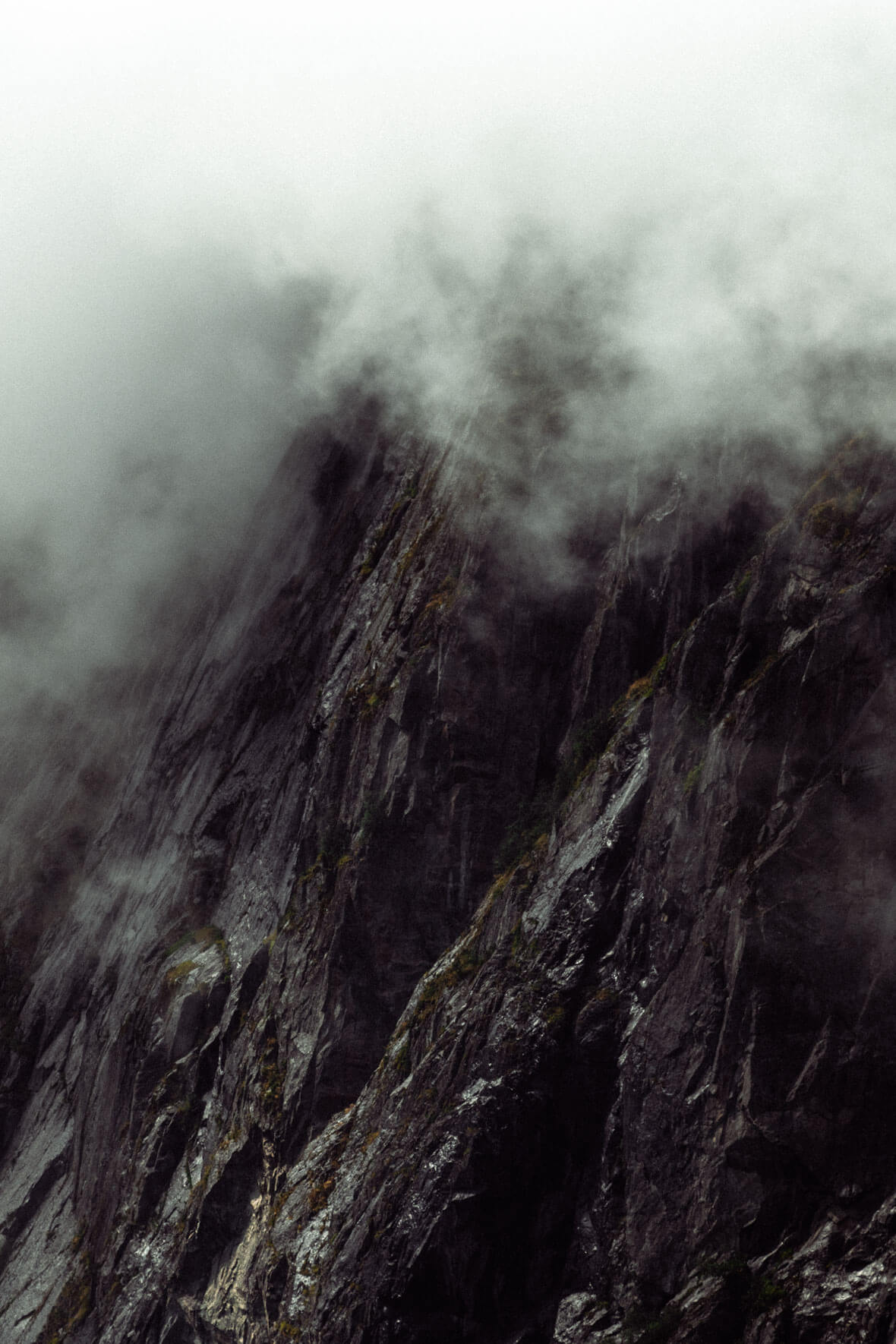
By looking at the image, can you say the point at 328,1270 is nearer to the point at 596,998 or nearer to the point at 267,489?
the point at 596,998

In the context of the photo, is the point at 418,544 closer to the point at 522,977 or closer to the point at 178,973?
the point at 178,973

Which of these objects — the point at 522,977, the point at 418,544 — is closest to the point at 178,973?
the point at 418,544

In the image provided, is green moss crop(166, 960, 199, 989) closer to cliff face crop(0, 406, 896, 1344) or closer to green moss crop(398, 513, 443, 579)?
cliff face crop(0, 406, 896, 1344)

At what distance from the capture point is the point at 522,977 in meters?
18.8

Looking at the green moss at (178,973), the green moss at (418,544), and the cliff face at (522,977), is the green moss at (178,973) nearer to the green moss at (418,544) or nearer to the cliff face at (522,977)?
the cliff face at (522,977)

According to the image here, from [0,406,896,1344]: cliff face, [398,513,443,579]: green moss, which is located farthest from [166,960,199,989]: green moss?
[398,513,443,579]: green moss

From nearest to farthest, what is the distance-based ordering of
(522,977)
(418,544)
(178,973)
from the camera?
1. (522,977)
2. (418,544)
3. (178,973)

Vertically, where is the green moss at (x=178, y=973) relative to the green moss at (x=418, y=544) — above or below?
below

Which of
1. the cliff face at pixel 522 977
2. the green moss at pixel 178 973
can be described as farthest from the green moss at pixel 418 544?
the green moss at pixel 178 973

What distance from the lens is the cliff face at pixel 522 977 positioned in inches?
585

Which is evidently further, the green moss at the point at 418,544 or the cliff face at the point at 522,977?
the green moss at the point at 418,544

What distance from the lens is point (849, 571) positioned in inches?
637

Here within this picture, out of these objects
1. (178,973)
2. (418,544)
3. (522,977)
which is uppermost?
(418,544)

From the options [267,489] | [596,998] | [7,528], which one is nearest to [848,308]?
[596,998]
